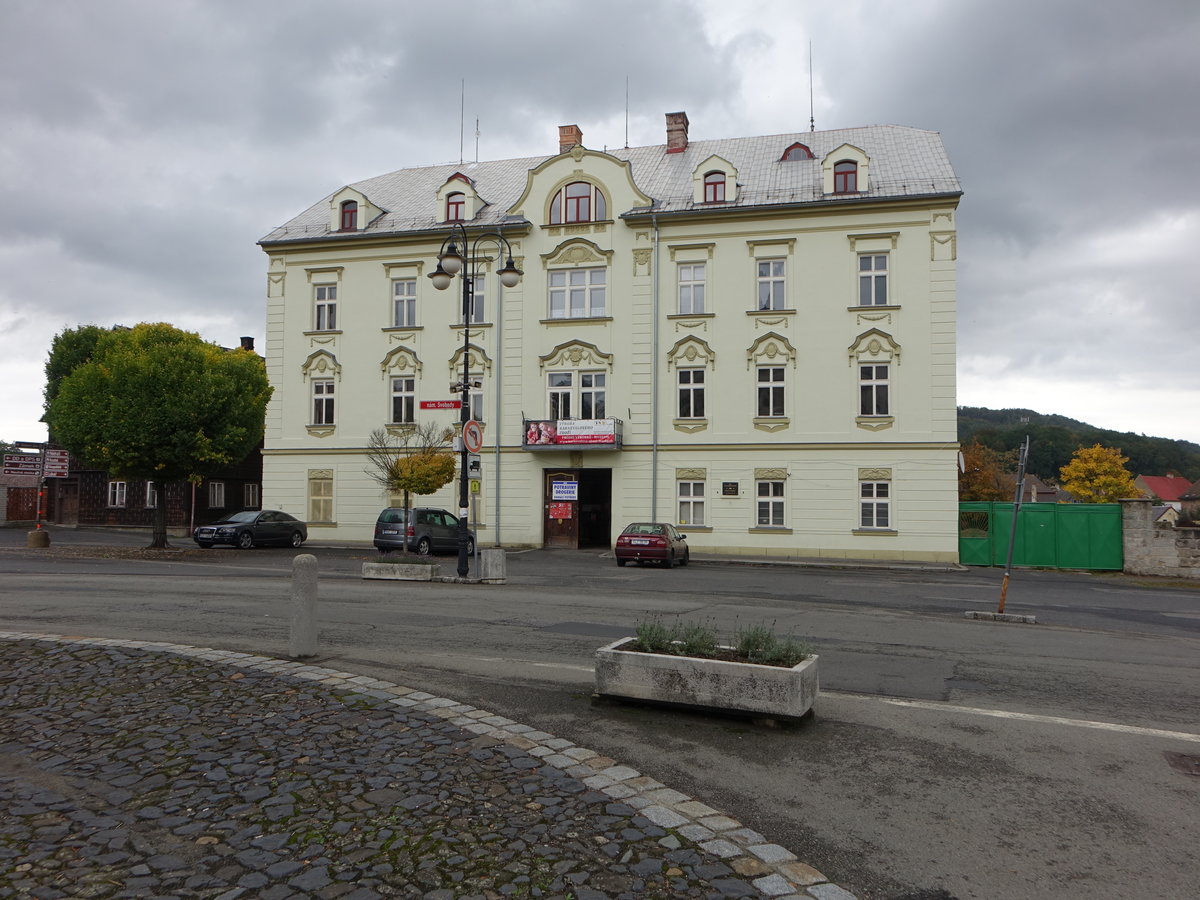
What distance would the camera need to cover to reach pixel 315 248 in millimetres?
35188

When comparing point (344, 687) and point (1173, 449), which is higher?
point (1173, 449)

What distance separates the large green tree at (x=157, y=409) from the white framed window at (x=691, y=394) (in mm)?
15322

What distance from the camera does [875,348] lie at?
29875 mm

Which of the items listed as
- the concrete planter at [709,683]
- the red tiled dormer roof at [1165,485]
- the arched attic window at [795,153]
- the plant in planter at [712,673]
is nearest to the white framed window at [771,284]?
the arched attic window at [795,153]

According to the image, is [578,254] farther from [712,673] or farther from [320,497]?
[712,673]

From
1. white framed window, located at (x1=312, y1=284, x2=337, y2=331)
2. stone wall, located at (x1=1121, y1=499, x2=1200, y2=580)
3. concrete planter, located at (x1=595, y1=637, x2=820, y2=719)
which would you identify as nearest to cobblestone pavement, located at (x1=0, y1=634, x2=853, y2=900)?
concrete planter, located at (x1=595, y1=637, x2=820, y2=719)

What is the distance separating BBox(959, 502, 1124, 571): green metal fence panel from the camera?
90.3 feet

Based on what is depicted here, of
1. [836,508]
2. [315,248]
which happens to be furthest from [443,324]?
[836,508]

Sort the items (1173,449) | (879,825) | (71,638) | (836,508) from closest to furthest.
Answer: (879,825), (71,638), (836,508), (1173,449)

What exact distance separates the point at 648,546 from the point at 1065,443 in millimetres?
103249

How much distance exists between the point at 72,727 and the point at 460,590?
10.7 m

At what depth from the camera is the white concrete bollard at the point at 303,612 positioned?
8.59 m

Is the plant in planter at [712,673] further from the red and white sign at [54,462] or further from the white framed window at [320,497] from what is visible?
the red and white sign at [54,462]

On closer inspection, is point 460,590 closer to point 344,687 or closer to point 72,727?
point 344,687
